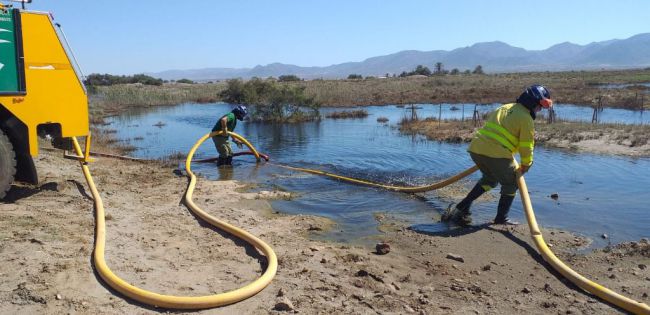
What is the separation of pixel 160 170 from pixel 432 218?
690cm

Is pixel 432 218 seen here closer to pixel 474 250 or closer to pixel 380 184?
pixel 474 250

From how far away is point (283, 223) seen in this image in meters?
7.30

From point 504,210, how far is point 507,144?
1.09 metres

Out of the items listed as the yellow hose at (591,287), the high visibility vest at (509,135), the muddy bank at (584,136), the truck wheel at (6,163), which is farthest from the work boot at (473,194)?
the muddy bank at (584,136)

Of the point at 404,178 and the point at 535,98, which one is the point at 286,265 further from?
the point at 404,178

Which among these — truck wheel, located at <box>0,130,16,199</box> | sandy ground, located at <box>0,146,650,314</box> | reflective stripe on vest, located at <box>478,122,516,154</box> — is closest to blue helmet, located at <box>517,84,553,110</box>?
reflective stripe on vest, located at <box>478,122,516,154</box>

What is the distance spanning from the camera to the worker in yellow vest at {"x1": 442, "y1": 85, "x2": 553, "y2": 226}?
657cm

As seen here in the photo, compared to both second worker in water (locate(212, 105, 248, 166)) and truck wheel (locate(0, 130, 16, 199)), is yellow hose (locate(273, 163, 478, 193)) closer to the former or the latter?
second worker in water (locate(212, 105, 248, 166))

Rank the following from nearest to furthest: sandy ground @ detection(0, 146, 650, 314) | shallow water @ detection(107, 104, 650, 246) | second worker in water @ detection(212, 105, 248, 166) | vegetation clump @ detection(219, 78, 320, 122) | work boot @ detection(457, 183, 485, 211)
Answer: sandy ground @ detection(0, 146, 650, 314)
work boot @ detection(457, 183, 485, 211)
shallow water @ detection(107, 104, 650, 246)
second worker in water @ detection(212, 105, 248, 166)
vegetation clump @ detection(219, 78, 320, 122)

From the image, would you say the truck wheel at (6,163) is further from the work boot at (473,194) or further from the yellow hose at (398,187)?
the work boot at (473,194)

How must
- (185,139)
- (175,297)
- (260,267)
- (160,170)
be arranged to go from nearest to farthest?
(175,297), (260,267), (160,170), (185,139)

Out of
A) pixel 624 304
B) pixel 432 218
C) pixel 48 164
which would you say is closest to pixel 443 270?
pixel 624 304

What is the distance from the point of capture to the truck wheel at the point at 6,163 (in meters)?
6.76

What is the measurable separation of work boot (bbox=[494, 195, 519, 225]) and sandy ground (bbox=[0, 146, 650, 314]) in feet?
0.83
